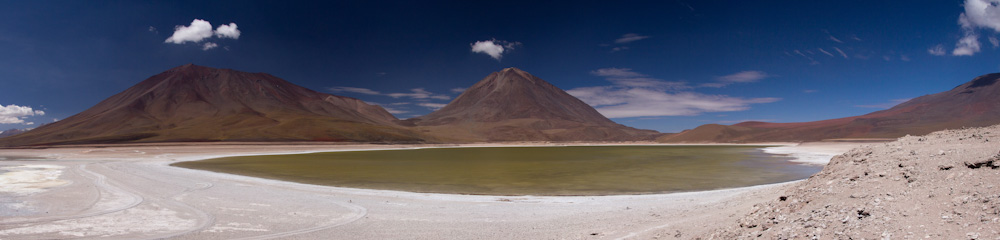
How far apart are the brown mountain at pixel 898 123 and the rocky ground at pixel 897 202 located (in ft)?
458

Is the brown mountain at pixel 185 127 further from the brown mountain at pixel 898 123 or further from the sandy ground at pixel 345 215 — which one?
the sandy ground at pixel 345 215

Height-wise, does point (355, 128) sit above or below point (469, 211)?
above

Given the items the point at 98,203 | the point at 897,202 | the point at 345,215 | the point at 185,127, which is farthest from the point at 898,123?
the point at 185,127

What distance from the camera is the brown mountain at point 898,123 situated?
121 meters

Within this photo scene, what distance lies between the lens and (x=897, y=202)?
588 cm

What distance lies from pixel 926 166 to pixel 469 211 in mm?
9211

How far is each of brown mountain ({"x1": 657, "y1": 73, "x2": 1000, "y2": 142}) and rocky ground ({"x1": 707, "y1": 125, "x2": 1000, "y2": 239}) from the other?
140 m

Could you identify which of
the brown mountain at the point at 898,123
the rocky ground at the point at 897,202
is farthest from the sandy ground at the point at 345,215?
the brown mountain at the point at 898,123

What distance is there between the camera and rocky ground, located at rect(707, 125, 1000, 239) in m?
5.04

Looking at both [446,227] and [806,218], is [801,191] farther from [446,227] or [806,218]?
[446,227]

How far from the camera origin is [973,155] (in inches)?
271

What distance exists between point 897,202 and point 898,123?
16304 cm

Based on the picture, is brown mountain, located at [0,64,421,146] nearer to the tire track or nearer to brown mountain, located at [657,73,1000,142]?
the tire track

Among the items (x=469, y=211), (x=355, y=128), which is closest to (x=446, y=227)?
(x=469, y=211)
